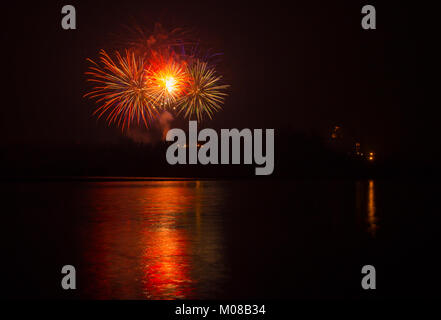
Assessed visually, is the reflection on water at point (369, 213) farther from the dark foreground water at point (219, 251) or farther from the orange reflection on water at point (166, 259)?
the orange reflection on water at point (166, 259)

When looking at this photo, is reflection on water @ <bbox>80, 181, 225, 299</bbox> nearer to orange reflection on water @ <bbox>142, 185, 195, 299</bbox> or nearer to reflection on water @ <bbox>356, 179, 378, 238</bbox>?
orange reflection on water @ <bbox>142, 185, 195, 299</bbox>

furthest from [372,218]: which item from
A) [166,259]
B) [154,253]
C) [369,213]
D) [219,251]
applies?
[166,259]

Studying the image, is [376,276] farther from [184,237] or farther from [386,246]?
[184,237]

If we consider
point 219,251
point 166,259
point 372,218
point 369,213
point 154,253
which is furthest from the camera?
point 369,213

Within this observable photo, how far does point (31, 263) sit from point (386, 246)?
21.9ft

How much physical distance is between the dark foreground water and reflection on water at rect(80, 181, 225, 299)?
0.02 metres

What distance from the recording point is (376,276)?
841cm

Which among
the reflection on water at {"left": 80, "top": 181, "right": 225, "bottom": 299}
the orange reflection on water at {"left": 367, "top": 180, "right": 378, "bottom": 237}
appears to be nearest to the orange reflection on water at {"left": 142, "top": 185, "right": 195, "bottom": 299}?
the reflection on water at {"left": 80, "top": 181, "right": 225, "bottom": 299}

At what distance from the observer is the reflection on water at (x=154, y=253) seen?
7.72 metres

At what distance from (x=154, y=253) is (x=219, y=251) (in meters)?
1.23

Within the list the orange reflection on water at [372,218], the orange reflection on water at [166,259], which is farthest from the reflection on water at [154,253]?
the orange reflection on water at [372,218]

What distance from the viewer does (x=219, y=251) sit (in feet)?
35.1

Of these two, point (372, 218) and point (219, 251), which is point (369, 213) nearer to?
point (372, 218)
